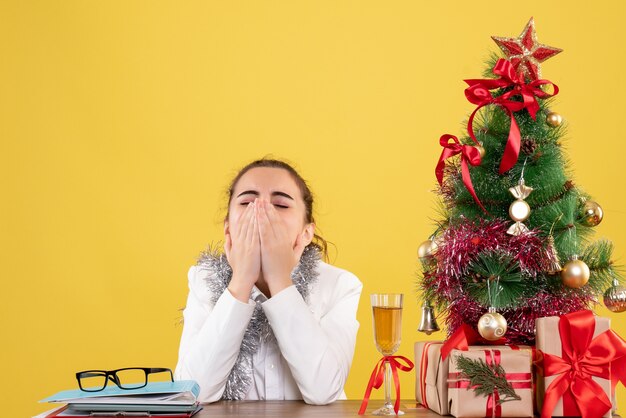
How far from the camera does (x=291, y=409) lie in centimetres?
152

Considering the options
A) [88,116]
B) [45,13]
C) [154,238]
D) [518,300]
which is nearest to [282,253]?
[518,300]

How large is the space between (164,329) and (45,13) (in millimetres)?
1242

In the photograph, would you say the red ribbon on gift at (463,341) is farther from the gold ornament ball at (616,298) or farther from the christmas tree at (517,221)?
the gold ornament ball at (616,298)

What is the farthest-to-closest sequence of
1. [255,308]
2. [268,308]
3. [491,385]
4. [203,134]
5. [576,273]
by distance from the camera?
[203,134] → [255,308] → [268,308] → [576,273] → [491,385]

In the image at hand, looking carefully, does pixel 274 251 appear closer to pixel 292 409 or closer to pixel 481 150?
pixel 292 409

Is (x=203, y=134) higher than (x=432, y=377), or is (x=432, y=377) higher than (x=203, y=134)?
(x=203, y=134)

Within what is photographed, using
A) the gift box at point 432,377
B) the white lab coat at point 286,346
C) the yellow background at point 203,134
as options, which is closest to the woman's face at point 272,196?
the white lab coat at point 286,346

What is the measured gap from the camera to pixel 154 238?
2949mm

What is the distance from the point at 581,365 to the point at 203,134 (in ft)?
6.34

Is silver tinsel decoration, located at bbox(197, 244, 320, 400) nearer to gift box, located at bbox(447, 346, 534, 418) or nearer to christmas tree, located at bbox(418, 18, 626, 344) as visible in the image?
christmas tree, located at bbox(418, 18, 626, 344)

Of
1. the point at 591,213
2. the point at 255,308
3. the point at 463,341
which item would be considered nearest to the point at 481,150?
the point at 591,213

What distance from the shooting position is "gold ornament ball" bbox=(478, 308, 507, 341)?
55.1 inches

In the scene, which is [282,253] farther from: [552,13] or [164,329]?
[552,13]

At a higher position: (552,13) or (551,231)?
(552,13)
